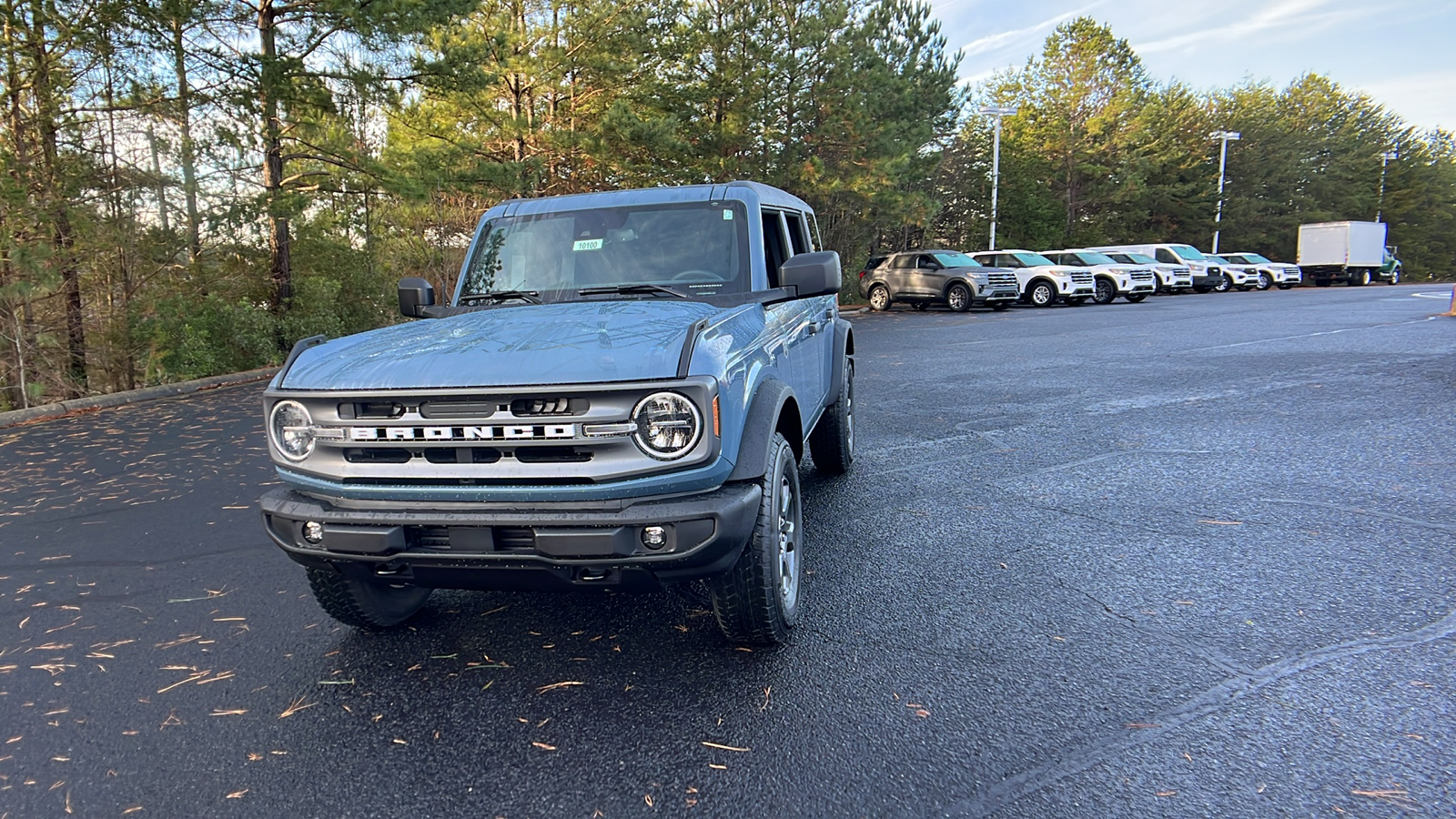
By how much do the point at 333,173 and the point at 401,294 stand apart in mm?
10959

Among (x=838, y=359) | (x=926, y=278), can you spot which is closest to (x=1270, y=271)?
(x=926, y=278)

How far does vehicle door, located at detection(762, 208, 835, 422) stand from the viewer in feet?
12.9

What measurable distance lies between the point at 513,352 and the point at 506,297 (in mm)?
1452

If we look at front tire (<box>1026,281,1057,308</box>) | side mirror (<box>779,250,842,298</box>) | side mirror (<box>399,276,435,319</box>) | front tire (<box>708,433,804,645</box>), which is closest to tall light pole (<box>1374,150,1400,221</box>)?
front tire (<box>1026,281,1057,308</box>)

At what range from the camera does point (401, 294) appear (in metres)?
4.34

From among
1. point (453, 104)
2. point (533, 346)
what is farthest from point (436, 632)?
point (453, 104)

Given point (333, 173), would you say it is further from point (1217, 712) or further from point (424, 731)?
point (1217, 712)

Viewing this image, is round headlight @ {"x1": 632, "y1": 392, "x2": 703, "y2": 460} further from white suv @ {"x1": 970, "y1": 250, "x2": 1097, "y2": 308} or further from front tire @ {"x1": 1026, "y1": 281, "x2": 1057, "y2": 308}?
front tire @ {"x1": 1026, "y1": 281, "x2": 1057, "y2": 308}

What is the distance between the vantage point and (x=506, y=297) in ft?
13.4

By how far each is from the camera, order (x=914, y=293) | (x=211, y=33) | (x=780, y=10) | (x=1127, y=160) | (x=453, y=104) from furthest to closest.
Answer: (x=1127, y=160)
(x=914, y=293)
(x=780, y=10)
(x=453, y=104)
(x=211, y=33)

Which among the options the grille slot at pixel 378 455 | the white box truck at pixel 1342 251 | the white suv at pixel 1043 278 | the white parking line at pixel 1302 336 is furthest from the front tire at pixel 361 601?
the white box truck at pixel 1342 251

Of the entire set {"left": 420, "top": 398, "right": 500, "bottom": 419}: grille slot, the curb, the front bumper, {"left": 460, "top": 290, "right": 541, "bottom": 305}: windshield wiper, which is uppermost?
{"left": 460, "top": 290, "right": 541, "bottom": 305}: windshield wiper

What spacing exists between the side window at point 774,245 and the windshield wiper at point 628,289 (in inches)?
24.0

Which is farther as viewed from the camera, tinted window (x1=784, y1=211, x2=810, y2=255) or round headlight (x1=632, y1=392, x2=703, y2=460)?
tinted window (x1=784, y1=211, x2=810, y2=255)
